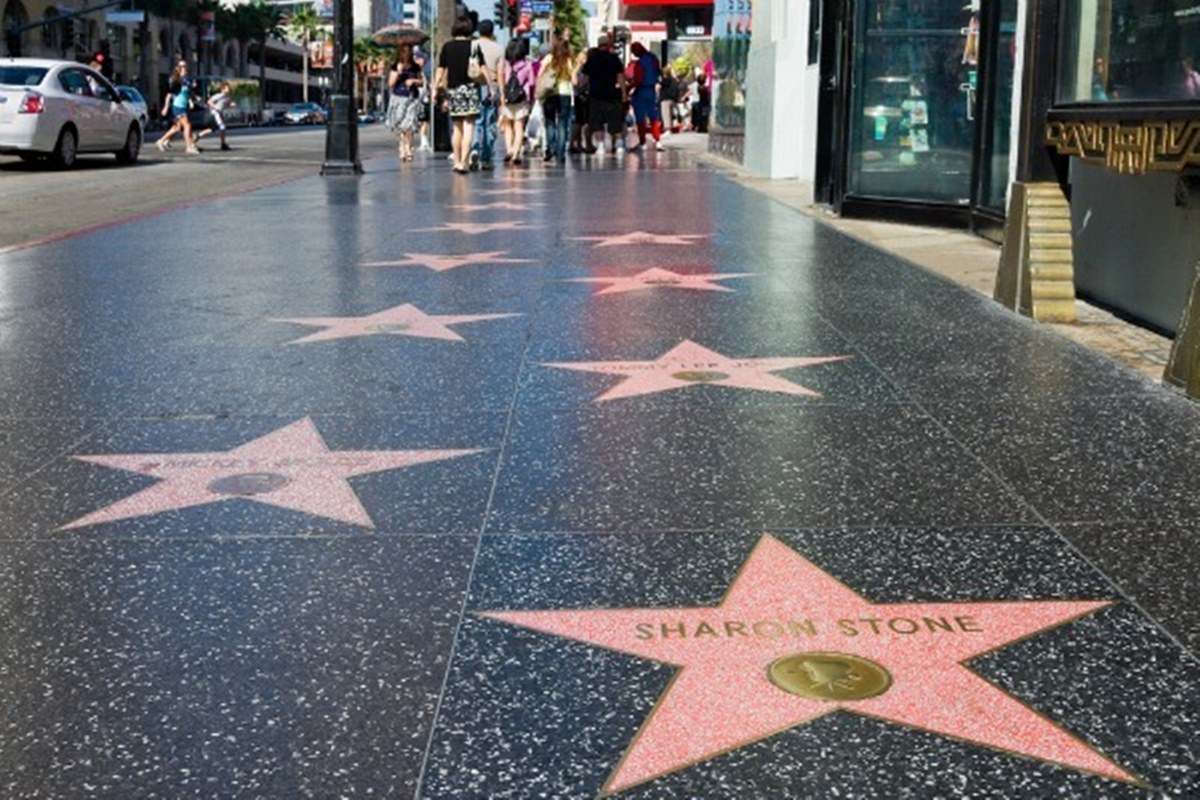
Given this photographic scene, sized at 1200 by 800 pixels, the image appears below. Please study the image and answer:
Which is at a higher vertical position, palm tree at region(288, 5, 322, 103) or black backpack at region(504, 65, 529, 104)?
palm tree at region(288, 5, 322, 103)

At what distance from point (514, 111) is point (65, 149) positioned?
7121 millimetres

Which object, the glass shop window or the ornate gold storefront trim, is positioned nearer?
the ornate gold storefront trim

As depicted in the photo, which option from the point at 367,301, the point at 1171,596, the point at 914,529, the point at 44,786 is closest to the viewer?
the point at 44,786

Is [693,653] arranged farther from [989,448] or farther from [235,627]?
[989,448]

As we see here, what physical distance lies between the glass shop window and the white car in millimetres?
17666

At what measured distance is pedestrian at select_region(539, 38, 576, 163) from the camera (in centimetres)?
2269

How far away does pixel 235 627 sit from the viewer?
2.99 m

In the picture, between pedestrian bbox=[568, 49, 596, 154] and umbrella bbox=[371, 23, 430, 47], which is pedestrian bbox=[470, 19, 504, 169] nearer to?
pedestrian bbox=[568, 49, 596, 154]

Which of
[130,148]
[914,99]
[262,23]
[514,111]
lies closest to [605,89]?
[514,111]

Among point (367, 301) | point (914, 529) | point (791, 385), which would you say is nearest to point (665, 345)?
point (791, 385)

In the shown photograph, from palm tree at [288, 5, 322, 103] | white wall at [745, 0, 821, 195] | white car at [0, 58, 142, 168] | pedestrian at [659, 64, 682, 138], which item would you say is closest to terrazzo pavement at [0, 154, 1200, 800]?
white wall at [745, 0, 821, 195]

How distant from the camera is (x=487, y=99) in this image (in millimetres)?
19578

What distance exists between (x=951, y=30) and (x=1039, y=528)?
883 centimetres

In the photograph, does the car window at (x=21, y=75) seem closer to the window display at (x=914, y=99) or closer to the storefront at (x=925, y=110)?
the storefront at (x=925, y=110)
